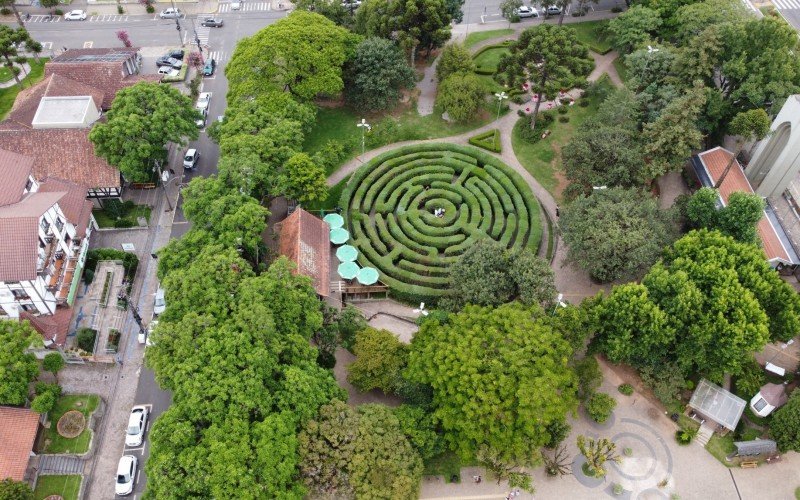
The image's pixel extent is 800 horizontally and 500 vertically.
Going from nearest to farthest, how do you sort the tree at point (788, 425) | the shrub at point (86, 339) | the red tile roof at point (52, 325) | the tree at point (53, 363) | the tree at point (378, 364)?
the tree at point (788, 425) < the tree at point (378, 364) < the tree at point (53, 363) < the red tile roof at point (52, 325) < the shrub at point (86, 339)

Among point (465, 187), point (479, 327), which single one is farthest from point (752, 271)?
point (465, 187)

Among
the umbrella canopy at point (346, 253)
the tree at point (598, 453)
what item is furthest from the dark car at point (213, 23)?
the tree at point (598, 453)

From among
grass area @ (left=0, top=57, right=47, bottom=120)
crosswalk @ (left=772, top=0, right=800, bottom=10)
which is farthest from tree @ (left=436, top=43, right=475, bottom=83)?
grass area @ (left=0, top=57, right=47, bottom=120)

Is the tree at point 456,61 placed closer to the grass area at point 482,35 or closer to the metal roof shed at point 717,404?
the grass area at point 482,35

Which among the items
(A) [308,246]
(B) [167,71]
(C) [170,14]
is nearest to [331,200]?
(A) [308,246]

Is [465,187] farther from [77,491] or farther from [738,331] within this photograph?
[77,491]
